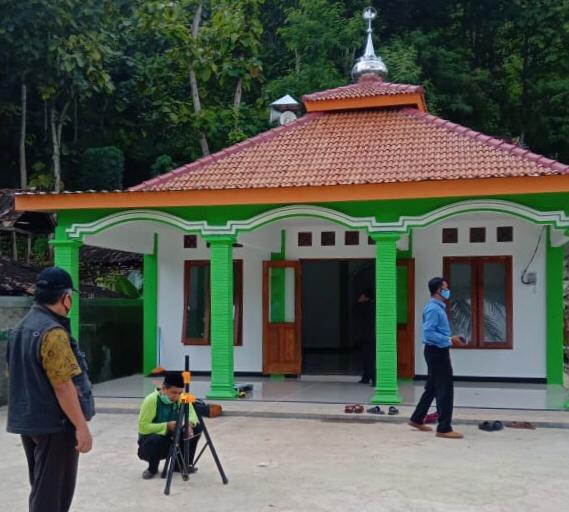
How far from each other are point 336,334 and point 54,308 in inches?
632

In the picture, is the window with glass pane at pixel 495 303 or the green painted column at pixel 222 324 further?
the window with glass pane at pixel 495 303

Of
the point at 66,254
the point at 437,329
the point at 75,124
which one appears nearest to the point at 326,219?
the point at 437,329

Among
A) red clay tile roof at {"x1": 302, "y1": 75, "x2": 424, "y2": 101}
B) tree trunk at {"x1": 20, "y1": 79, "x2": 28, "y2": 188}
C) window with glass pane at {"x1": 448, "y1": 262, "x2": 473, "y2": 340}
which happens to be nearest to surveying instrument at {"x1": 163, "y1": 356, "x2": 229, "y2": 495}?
window with glass pane at {"x1": 448, "y1": 262, "x2": 473, "y2": 340}

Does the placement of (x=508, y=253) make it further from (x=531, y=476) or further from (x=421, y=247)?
(x=531, y=476)

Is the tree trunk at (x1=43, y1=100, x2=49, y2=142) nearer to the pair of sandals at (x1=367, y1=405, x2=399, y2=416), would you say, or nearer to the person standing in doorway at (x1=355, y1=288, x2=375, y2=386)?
the person standing in doorway at (x1=355, y1=288, x2=375, y2=386)

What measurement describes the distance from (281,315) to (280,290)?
43 centimetres

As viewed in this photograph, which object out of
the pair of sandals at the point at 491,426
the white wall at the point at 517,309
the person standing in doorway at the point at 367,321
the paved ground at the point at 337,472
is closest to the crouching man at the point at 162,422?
the paved ground at the point at 337,472

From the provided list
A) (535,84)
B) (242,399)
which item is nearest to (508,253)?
(242,399)

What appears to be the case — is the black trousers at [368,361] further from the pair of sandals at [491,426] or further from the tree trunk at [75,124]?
the tree trunk at [75,124]

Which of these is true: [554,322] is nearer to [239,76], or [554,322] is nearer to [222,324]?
[222,324]

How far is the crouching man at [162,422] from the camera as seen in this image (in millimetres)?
6504

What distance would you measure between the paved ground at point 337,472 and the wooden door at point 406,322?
3945 mm

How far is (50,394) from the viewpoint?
165 inches

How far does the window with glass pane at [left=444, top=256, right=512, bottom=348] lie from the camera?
1308 cm
